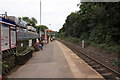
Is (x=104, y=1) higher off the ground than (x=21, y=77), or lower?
higher

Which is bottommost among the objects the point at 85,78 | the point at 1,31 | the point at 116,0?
the point at 85,78

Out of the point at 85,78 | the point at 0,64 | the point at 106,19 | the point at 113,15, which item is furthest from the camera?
the point at 106,19

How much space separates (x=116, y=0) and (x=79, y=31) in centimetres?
3370

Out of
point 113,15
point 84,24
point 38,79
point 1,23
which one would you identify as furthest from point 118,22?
point 84,24

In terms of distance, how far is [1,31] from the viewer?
6.02m

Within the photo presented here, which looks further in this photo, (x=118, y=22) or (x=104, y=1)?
(x=118, y=22)

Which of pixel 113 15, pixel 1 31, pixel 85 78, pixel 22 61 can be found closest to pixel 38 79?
pixel 85 78

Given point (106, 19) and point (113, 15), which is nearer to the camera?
point (113, 15)

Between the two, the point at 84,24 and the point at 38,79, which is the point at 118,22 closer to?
the point at 38,79

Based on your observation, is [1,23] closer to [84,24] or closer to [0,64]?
[0,64]

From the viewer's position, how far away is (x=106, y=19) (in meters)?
10.2

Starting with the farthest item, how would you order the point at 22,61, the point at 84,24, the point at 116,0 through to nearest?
the point at 84,24 < the point at 22,61 < the point at 116,0

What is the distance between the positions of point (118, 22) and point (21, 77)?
306 inches

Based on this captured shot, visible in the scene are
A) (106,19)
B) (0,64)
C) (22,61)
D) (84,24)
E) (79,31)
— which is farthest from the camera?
(79,31)
